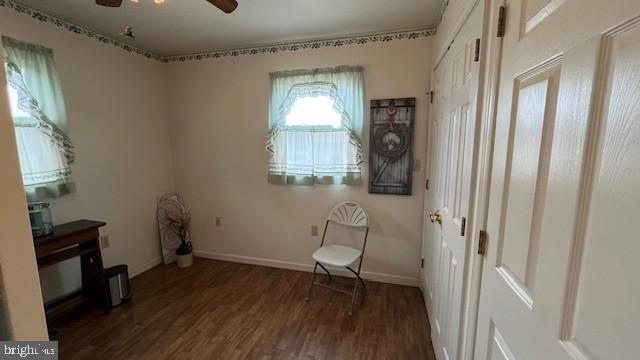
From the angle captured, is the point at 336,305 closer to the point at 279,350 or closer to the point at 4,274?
the point at 279,350

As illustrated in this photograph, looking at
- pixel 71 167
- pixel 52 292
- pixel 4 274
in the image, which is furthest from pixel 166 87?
pixel 4 274

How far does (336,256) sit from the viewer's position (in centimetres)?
234

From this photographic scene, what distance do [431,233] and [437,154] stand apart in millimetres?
610

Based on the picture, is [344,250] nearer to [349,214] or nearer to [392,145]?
[349,214]

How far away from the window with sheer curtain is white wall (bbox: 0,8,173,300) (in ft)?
4.44

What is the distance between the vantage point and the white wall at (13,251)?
45 cm

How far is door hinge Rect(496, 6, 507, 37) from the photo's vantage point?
0.88 metres

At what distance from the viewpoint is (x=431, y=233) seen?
208cm

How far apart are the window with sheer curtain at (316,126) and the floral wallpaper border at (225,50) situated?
0.25 metres

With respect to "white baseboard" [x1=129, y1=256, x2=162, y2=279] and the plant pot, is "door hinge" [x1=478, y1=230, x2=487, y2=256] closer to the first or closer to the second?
the plant pot

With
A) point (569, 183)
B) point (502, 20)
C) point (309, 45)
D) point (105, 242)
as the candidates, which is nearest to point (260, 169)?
point (309, 45)

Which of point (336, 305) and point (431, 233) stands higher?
point (431, 233)

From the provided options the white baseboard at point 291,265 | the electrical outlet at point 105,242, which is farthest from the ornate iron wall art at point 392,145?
the electrical outlet at point 105,242

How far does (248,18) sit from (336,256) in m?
2.08
